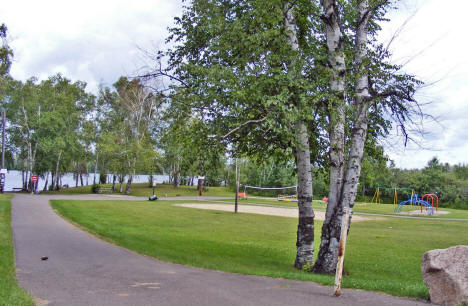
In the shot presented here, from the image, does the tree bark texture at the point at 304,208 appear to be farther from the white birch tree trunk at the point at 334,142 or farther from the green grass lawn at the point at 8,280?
the green grass lawn at the point at 8,280

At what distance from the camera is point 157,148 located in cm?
5509

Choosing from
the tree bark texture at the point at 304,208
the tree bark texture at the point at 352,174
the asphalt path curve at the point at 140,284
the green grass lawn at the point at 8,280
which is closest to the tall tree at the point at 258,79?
the tree bark texture at the point at 304,208

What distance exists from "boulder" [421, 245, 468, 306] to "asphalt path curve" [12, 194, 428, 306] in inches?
13.7

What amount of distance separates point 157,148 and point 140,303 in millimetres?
50380

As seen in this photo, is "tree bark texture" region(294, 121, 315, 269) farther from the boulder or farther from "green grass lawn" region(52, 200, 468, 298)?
the boulder

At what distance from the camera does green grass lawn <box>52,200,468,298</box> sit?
350 inches

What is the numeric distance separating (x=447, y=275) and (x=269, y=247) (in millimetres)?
8738

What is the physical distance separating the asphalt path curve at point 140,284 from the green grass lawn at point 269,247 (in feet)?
2.42

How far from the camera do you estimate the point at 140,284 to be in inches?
273

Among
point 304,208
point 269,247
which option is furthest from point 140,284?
point 269,247

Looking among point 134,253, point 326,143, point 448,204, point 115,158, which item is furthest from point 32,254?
point 448,204

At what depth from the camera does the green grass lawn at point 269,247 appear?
888 centimetres

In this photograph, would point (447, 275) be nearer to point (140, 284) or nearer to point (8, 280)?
point (140, 284)

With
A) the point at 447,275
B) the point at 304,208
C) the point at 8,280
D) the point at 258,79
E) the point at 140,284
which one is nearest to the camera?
the point at 447,275
